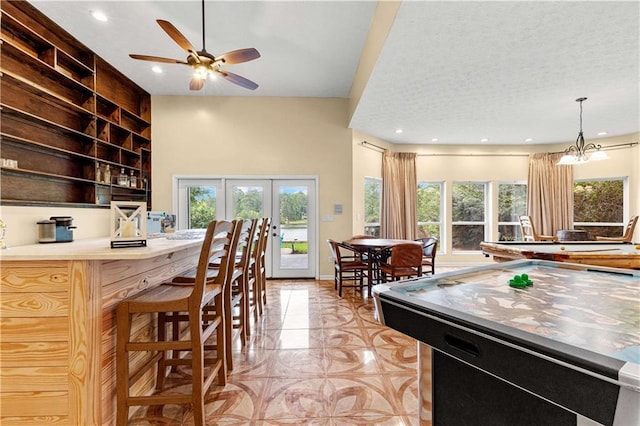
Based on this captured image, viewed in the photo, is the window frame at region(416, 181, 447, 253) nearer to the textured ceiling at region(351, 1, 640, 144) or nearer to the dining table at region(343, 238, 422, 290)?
the textured ceiling at region(351, 1, 640, 144)

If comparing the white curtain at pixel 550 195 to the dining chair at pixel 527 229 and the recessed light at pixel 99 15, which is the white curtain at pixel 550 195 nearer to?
the dining chair at pixel 527 229

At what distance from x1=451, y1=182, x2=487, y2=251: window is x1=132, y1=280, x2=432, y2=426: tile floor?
433 centimetres

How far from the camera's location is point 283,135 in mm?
5086

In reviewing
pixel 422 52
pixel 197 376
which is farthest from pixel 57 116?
pixel 422 52

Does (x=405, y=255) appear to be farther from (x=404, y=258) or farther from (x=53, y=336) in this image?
(x=53, y=336)

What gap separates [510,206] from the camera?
6.64 metres

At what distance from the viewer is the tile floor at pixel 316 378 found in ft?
5.51

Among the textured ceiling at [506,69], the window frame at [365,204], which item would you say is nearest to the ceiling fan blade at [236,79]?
the textured ceiling at [506,69]

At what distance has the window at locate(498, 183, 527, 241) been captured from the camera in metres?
6.62

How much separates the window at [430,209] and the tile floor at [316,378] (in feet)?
12.7

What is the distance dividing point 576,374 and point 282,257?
480cm

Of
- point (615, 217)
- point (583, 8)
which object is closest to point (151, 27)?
point (583, 8)

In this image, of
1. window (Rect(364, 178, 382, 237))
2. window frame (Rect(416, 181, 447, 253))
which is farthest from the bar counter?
window frame (Rect(416, 181, 447, 253))

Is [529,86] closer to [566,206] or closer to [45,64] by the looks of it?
[566,206]
